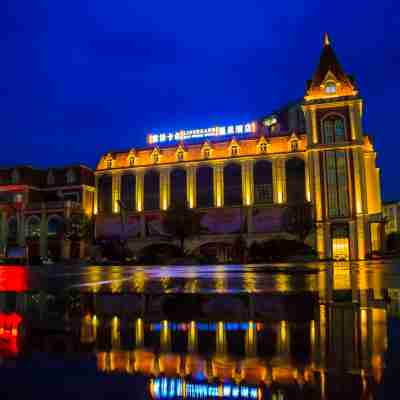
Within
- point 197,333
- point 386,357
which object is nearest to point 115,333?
point 197,333

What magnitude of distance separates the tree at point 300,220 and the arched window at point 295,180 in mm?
4521

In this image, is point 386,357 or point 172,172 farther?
point 172,172

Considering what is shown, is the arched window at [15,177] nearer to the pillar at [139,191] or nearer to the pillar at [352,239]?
the pillar at [139,191]

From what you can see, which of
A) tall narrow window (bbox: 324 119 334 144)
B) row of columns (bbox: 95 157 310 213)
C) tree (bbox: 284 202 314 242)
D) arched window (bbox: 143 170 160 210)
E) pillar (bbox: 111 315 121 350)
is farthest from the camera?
arched window (bbox: 143 170 160 210)

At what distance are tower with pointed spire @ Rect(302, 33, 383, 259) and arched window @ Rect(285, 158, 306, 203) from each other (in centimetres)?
211

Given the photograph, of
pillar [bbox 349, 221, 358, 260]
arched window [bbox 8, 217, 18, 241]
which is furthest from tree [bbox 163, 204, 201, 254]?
arched window [bbox 8, 217, 18, 241]

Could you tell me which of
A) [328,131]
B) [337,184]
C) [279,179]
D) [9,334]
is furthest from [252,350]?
[328,131]

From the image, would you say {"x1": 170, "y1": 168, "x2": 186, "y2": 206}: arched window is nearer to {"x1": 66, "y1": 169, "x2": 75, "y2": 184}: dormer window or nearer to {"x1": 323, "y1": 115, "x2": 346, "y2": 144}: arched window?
{"x1": 66, "y1": 169, "x2": 75, "y2": 184}: dormer window

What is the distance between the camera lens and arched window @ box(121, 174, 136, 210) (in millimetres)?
74875

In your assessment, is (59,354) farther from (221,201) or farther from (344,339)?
(221,201)

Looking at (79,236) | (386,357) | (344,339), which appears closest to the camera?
(386,357)

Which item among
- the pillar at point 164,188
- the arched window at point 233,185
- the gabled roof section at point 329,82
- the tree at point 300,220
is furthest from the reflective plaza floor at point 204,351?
the pillar at point 164,188

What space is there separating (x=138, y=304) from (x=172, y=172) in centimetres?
6447

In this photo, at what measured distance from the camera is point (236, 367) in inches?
172
